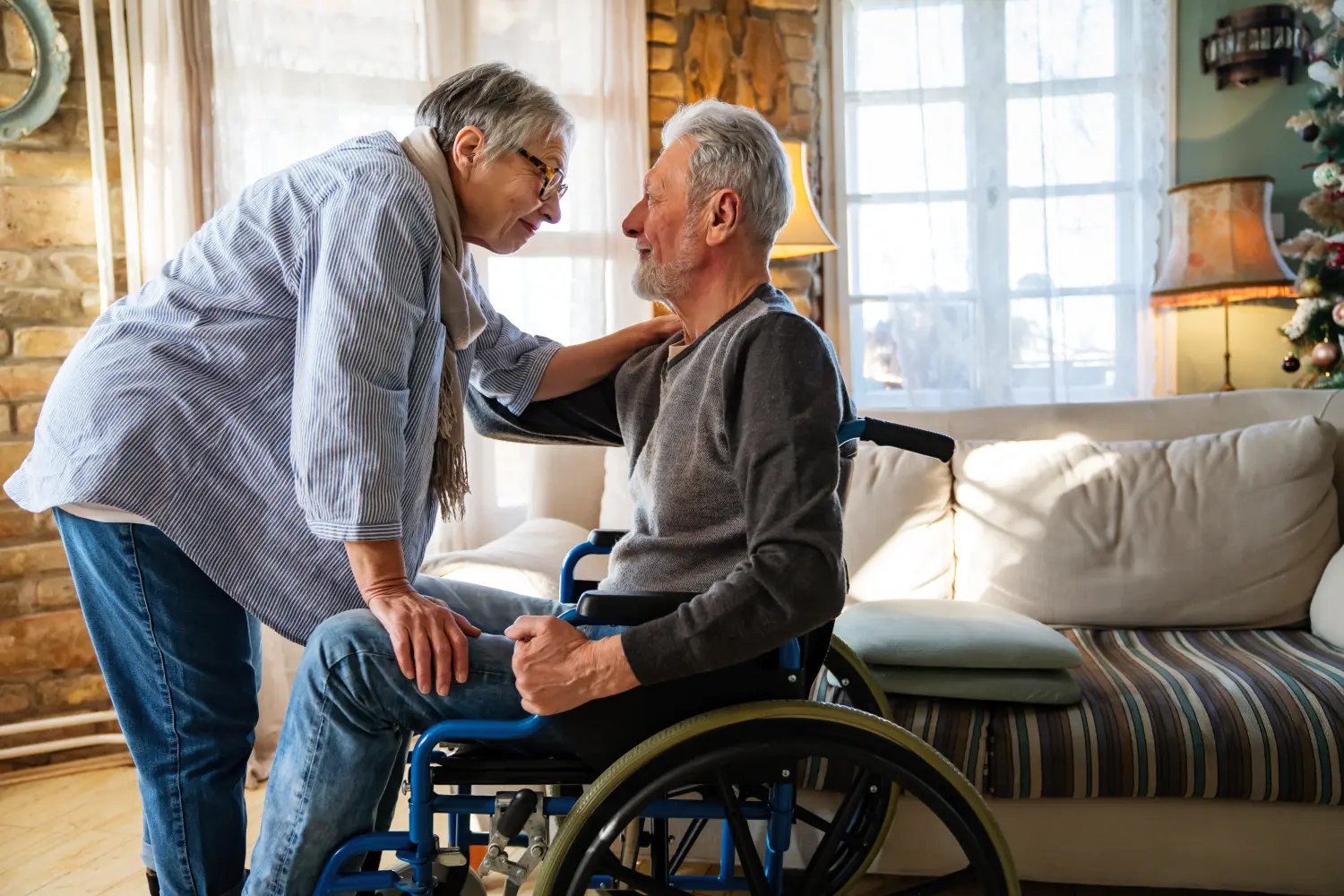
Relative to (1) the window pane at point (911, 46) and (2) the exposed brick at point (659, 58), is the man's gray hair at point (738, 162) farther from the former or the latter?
(1) the window pane at point (911, 46)

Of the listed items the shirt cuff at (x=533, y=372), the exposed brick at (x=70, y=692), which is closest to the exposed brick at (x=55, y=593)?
the exposed brick at (x=70, y=692)

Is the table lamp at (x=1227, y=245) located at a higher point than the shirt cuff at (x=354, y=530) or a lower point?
higher

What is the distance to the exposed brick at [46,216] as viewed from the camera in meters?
2.60

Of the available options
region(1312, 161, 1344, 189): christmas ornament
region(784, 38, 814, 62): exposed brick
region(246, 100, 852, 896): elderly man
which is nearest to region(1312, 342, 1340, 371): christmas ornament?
region(1312, 161, 1344, 189): christmas ornament

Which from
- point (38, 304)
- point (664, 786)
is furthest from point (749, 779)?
point (38, 304)

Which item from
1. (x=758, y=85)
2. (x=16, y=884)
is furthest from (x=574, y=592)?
(x=758, y=85)

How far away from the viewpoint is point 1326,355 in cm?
313

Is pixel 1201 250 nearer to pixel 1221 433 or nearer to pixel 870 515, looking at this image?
pixel 1221 433

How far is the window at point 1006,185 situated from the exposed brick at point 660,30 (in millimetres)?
696

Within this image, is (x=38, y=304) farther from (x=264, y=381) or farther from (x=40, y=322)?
(x=264, y=381)

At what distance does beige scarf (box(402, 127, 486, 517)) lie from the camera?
1261 millimetres

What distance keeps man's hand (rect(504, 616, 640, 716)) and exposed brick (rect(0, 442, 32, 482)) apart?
211 centimetres

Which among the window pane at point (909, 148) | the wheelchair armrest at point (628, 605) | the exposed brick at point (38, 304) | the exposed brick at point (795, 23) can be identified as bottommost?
the wheelchair armrest at point (628, 605)

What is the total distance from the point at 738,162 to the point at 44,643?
232 cm
